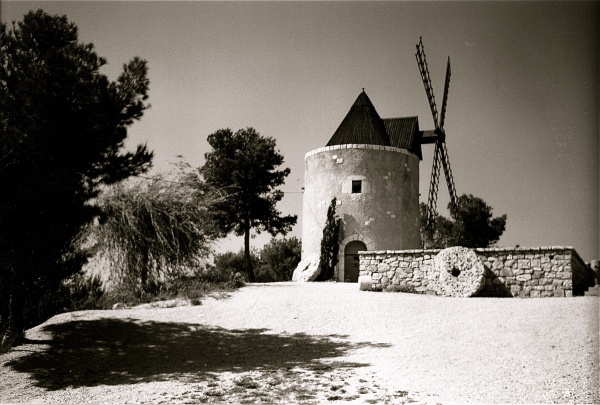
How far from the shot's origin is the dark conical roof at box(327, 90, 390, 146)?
2114 cm

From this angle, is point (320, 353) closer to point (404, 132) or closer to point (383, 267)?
point (383, 267)

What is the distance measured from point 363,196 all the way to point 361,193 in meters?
0.14

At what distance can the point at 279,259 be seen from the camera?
33.3m

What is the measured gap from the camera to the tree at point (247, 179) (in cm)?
2291

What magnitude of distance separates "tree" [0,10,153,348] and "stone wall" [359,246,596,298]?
7502 mm

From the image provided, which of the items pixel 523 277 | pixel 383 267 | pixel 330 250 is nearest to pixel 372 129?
pixel 330 250

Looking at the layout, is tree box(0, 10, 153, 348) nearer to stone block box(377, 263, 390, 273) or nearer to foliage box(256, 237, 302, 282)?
stone block box(377, 263, 390, 273)

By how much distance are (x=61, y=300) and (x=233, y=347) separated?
2.98m

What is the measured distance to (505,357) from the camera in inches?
293

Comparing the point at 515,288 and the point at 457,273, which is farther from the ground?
the point at 457,273

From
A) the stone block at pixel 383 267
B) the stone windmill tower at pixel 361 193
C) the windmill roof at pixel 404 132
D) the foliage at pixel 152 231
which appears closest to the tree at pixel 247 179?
the stone windmill tower at pixel 361 193

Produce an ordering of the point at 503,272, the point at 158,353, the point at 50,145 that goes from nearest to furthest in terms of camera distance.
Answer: the point at 50,145 < the point at 158,353 < the point at 503,272

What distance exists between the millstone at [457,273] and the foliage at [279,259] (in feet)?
60.9

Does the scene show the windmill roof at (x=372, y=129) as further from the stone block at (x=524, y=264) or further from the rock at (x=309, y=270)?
the stone block at (x=524, y=264)
